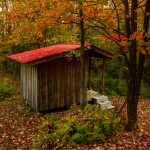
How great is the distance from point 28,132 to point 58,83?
13.2 feet

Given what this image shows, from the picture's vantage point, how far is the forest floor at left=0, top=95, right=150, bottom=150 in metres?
6.88

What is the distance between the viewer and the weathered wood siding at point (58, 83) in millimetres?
12312

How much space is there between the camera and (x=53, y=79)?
41.4 ft

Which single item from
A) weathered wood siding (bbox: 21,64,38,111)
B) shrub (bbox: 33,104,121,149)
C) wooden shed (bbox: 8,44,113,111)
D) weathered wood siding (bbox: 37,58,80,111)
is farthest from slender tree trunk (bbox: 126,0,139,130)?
weathered wood siding (bbox: 21,64,38,111)

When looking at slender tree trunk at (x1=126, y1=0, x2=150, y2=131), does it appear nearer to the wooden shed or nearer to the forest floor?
the forest floor

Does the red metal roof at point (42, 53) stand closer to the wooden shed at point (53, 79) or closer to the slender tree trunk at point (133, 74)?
the wooden shed at point (53, 79)

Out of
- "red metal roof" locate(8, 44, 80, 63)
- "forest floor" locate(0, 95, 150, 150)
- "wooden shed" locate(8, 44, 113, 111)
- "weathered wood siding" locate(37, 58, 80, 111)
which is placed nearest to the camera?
"forest floor" locate(0, 95, 150, 150)

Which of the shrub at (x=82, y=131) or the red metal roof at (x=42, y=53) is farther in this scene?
the red metal roof at (x=42, y=53)

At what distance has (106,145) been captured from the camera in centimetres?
684

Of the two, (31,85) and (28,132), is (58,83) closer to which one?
(31,85)

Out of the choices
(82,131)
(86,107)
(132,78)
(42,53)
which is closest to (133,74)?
(132,78)

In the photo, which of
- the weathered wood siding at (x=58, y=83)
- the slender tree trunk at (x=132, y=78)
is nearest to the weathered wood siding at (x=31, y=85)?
the weathered wood siding at (x=58, y=83)

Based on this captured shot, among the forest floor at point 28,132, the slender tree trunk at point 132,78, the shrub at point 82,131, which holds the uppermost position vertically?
the slender tree trunk at point 132,78

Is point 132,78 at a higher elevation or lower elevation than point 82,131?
higher
